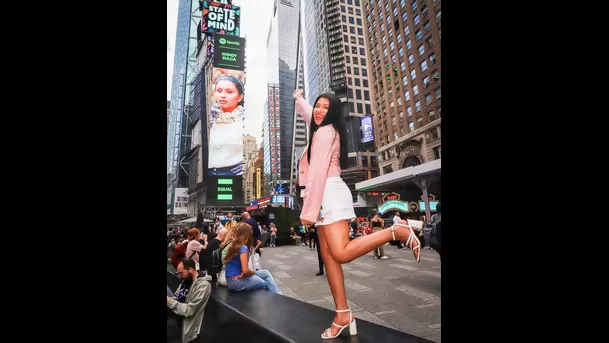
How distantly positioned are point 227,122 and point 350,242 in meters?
2.17

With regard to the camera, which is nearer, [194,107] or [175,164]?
[175,164]

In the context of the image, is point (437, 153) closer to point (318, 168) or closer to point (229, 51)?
point (318, 168)

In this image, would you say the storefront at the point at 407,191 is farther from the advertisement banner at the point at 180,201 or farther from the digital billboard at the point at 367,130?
the advertisement banner at the point at 180,201

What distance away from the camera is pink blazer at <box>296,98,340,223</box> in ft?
7.46

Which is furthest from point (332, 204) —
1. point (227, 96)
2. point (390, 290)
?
point (227, 96)

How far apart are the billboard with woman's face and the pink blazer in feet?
4.39

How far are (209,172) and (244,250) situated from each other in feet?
4.00

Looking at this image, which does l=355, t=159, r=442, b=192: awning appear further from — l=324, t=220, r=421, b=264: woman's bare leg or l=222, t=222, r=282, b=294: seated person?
l=222, t=222, r=282, b=294: seated person

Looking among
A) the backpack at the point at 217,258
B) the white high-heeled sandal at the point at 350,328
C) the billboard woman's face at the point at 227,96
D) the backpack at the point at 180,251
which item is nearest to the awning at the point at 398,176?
the white high-heeled sandal at the point at 350,328
